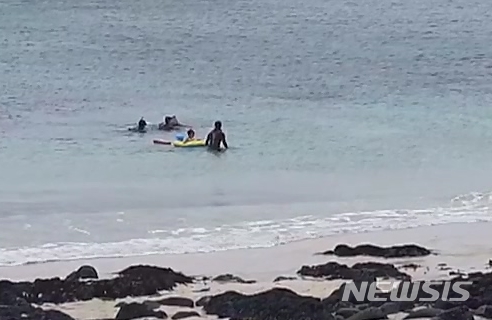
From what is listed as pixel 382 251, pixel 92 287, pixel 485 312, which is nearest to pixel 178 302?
pixel 92 287

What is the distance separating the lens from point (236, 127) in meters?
31.5

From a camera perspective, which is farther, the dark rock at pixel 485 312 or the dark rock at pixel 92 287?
the dark rock at pixel 92 287

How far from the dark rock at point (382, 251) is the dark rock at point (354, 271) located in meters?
0.69

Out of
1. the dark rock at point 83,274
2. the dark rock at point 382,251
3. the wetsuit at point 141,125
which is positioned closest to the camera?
the dark rock at point 83,274

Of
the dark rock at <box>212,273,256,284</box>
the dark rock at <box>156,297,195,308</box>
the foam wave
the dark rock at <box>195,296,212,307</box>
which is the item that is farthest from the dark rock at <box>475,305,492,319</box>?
the foam wave

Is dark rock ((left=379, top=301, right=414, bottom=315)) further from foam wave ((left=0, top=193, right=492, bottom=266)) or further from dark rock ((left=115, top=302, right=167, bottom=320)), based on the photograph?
foam wave ((left=0, top=193, right=492, bottom=266))

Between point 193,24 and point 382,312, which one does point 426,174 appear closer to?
point 382,312

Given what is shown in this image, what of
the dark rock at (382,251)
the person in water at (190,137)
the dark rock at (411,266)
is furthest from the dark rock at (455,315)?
the person in water at (190,137)

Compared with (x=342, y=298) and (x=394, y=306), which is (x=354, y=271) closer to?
(x=342, y=298)

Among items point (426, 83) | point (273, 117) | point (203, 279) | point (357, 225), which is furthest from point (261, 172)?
point (426, 83)

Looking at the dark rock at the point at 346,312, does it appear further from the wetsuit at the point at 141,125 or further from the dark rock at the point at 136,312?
the wetsuit at the point at 141,125

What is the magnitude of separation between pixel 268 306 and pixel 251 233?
6.03 m

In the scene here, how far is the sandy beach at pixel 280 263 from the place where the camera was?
13.2 meters

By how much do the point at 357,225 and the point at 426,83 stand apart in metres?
23.4
